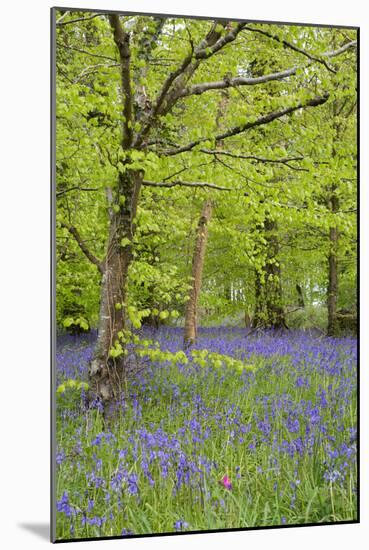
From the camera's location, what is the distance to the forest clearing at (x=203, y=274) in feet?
14.2

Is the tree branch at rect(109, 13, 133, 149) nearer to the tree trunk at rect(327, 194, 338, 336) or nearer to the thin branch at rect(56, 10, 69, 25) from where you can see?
the thin branch at rect(56, 10, 69, 25)

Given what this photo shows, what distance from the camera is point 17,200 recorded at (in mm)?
4516

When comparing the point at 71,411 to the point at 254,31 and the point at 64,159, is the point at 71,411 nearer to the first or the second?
the point at 64,159

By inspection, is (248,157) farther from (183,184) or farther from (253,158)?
(183,184)

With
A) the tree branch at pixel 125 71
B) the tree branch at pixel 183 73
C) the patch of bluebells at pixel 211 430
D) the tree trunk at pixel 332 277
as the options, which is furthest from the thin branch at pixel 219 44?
the patch of bluebells at pixel 211 430

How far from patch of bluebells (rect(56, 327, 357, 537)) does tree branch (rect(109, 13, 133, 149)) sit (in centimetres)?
125

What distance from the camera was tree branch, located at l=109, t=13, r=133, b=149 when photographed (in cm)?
433

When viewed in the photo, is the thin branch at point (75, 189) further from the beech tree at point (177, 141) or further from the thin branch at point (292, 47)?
the thin branch at point (292, 47)

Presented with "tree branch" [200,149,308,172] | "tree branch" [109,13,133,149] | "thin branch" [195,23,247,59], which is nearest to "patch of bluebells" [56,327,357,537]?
"tree branch" [200,149,308,172]

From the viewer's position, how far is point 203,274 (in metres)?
4.59

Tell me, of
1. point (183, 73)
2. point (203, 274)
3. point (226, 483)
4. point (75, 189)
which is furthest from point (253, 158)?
point (226, 483)

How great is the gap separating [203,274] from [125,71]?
1330 mm

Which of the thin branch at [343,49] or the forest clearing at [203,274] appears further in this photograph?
the thin branch at [343,49]

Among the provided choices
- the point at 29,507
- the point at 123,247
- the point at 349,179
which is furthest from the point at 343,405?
the point at 29,507
